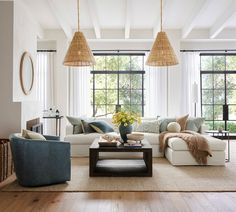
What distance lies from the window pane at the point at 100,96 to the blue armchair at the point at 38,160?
4614mm

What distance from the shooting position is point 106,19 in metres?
7.19

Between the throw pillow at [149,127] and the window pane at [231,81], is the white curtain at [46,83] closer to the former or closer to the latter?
the throw pillow at [149,127]

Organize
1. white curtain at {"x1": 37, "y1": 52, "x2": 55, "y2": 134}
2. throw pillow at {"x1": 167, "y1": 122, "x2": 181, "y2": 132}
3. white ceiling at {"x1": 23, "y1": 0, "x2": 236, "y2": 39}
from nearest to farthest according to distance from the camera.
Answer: white ceiling at {"x1": 23, "y1": 0, "x2": 236, "y2": 39} < throw pillow at {"x1": 167, "y1": 122, "x2": 181, "y2": 132} < white curtain at {"x1": 37, "y1": 52, "x2": 55, "y2": 134}

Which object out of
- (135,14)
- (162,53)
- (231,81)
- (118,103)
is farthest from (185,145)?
(231,81)

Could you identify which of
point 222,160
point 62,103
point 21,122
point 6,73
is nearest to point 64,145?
point 21,122

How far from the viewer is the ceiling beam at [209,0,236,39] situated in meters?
6.11

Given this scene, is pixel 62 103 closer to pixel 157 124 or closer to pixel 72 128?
pixel 72 128

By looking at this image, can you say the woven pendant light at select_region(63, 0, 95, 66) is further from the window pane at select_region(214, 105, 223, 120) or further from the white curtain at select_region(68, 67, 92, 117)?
the window pane at select_region(214, 105, 223, 120)

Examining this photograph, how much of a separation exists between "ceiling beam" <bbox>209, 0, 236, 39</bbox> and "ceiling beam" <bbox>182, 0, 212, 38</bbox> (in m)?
0.62

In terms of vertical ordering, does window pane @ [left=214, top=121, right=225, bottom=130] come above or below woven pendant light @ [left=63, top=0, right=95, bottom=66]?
below

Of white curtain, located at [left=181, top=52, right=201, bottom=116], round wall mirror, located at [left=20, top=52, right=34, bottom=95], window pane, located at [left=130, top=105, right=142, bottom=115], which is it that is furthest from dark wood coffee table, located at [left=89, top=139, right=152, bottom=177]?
white curtain, located at [left=181, top=52, right=201, bottom=116]

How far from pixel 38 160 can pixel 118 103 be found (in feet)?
16.2

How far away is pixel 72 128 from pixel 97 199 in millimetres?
3137

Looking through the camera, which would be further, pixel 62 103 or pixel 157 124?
pixel 62 103
